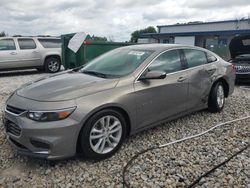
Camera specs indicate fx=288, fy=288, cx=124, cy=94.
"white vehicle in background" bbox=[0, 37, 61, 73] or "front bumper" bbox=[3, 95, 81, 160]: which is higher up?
"white vehicle in background" bbox=[0, 37, 61, 73]

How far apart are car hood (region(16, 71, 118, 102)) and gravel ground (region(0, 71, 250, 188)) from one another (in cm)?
86

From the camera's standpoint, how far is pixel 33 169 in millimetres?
3529

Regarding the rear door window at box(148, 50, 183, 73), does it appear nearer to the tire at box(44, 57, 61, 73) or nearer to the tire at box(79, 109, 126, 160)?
the tire at box(79, 109, 126, 160)

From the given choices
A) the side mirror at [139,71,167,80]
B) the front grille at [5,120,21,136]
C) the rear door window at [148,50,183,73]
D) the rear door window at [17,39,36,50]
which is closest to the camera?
the front grille at [5,120,21,136]

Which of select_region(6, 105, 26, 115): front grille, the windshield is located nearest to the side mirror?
the windshield

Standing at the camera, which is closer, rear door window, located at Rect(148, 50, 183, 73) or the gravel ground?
the gravel ground

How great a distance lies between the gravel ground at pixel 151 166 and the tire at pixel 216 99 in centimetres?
99

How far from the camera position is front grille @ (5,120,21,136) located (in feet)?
11.2

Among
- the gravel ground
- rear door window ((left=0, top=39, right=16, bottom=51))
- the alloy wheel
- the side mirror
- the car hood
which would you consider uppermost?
rear door window ((left=0, top=39, right=16, bottom=51))

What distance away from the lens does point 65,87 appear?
367 centimetres

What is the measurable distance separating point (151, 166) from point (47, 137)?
4.28 ft

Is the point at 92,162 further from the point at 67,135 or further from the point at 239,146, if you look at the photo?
the point at 239,146

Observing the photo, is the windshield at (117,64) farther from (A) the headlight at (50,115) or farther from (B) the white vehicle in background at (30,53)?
(B) the white vehicle in background at (30,53)

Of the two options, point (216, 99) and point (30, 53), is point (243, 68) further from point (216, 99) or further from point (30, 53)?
point (30, 53)
